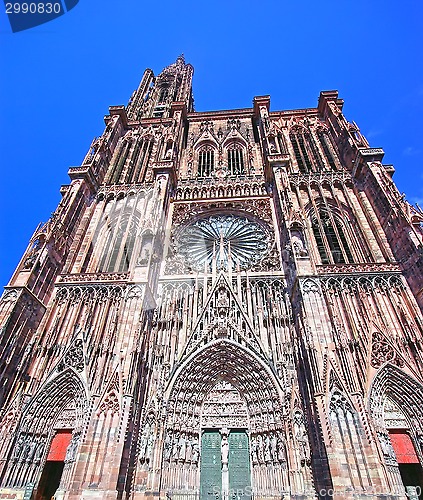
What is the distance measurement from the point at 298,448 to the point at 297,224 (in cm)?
857

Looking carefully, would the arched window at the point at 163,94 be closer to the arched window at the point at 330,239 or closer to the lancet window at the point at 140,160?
the lancet window at the point at 140,160

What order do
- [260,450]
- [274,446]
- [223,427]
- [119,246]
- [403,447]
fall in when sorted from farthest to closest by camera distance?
[119,246], [223,427], [260,450], [274,446], [403,447]

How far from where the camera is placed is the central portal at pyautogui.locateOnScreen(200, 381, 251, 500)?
1116cm

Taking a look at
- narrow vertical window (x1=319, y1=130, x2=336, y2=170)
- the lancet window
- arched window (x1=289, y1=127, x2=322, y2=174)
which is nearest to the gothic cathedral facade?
narrow vertical window (x1=319, y1=130, x2=336, y2=170)

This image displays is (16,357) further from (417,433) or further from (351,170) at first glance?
(351,170)

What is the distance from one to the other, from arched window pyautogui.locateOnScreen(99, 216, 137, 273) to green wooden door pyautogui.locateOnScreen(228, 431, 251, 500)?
8.55 meters

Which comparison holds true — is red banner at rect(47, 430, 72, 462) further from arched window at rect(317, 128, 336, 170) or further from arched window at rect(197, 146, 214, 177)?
arched window at rect(317, 128, 336, 170)

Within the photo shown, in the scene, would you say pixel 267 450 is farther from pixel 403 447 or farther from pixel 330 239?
pixel 330 239

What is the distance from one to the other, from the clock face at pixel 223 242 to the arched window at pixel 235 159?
4.52 m

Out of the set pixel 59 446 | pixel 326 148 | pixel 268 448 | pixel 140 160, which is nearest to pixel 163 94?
pixel 140 160

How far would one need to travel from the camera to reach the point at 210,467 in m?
11.7

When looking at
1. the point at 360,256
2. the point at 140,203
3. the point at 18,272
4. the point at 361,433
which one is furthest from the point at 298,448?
the point at 140,203

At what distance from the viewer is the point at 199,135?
2542cm

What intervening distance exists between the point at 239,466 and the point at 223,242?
9774 mm
